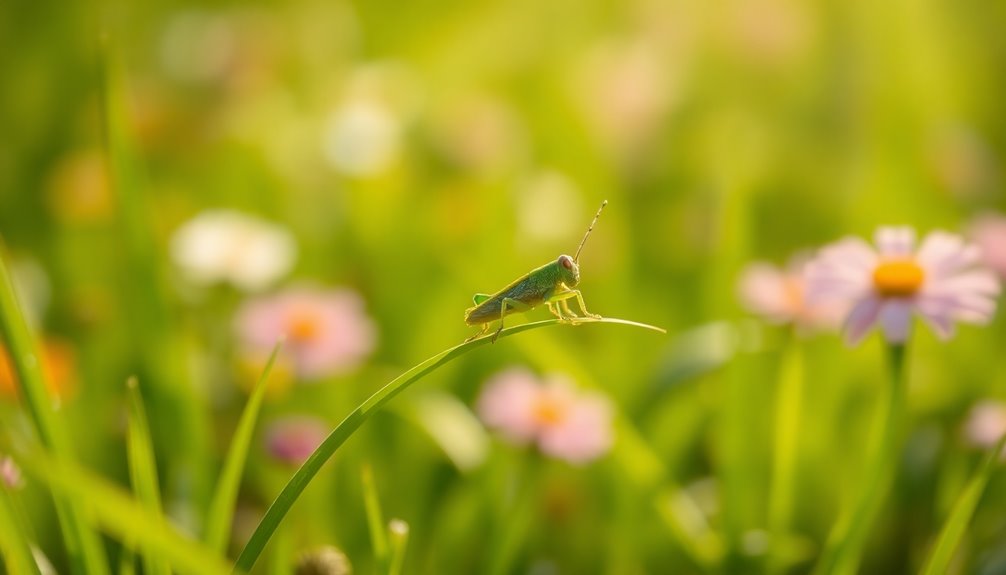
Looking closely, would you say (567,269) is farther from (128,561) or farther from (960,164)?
(960,164)

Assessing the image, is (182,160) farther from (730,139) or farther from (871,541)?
(871,541)

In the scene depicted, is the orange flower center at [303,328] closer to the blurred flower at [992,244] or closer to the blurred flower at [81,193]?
the blurred flower at [81,193]

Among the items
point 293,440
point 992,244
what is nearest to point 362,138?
point 293,440

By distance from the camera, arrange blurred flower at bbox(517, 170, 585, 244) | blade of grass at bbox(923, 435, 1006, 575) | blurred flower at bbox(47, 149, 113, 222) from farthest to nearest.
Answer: blurred flower at bbox(47, 149, 113, 222)
blurred flower at bbox(517, 170, 585, 244)
blade of grass at bbox(923, 435, 1006, 575)

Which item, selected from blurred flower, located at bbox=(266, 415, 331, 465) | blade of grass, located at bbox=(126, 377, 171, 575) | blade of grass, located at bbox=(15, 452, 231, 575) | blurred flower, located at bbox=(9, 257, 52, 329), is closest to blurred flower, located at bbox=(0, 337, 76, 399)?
blurred flower, located at bbox=(9, 257, 52, 329)

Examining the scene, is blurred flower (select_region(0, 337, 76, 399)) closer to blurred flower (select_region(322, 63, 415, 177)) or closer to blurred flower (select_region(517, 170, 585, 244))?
blurred flower (select_region(322, 63, 415, 177))
